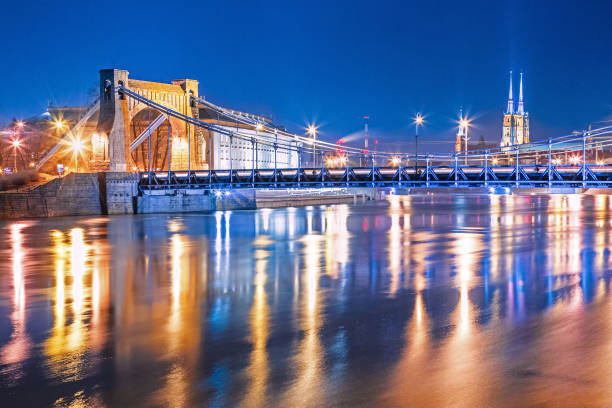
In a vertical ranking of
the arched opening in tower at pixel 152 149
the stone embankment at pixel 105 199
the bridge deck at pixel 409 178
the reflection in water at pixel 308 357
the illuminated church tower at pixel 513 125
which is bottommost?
the reflection in water at pixel 308 357

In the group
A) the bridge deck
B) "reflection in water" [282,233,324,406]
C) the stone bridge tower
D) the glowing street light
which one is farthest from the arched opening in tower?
"reflection in water" [282,233,324,406]

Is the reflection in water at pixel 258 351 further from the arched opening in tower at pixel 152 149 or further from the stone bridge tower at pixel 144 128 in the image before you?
the arched opening in tower at pixel 152 149

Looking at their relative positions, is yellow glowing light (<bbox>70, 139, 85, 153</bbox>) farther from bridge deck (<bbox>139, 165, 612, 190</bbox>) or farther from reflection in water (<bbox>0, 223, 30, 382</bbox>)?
reflection in water (<bbox>0, 223, 30, 382</bbox>)

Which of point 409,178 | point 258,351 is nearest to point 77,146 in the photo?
point 409,178

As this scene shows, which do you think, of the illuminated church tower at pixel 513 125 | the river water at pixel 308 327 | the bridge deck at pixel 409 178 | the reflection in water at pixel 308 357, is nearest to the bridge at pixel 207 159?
the bridge deck at pixel 409 178

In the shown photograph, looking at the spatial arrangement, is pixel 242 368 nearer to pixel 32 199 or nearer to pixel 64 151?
pixel 32 199

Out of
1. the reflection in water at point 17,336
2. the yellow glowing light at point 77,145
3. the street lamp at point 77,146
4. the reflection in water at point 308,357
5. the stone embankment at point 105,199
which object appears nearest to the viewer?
the reflection in water at point 308,357

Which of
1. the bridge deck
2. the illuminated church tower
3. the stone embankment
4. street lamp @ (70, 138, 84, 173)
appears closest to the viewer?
the bridge deck

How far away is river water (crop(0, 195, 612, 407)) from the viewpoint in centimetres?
854

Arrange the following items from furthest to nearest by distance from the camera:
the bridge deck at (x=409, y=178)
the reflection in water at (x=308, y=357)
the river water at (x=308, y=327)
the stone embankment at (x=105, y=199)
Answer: the stone embankment at (x=105, y=199)
the bridge deck at (x=409, y=178)
the river water at (x=308, y=327)
the reflection in water at (x=308, y=357)

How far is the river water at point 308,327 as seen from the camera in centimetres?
854

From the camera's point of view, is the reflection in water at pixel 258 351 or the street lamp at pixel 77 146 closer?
the reflection in water at pixel 258 351

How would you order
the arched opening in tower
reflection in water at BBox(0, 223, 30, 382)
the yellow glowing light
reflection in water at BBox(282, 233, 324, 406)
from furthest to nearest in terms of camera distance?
the arched opening in tower, the yellow glowing light, reflection in water at BBox(0, 223, 30, 382), reflection in water at BBox(282, 233, 324, 406)

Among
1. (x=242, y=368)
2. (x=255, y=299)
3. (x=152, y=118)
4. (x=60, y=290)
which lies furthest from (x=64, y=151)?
(x=242, y=368)
